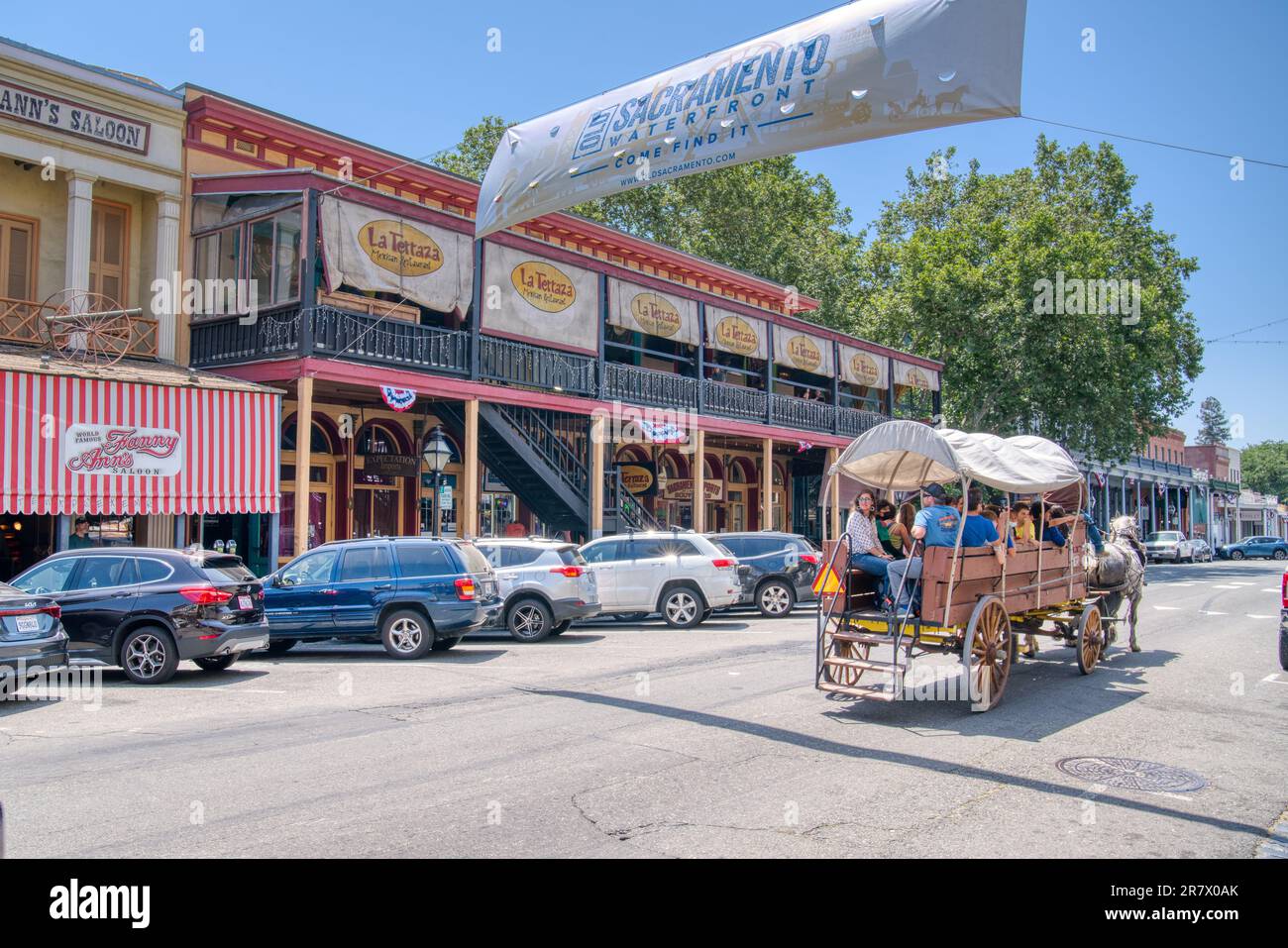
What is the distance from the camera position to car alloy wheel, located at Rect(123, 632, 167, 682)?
37.3 ft

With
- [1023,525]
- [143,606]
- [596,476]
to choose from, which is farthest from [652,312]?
[143,606]

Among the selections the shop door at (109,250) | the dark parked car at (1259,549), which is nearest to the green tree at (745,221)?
the shop door at (109,250)

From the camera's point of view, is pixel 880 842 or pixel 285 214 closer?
pixel 880 842

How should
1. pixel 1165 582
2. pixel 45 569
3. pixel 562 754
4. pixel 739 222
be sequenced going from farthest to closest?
pixel 739 222 → pixel 1165 582 → pixel 45 569 → pixel 562 754

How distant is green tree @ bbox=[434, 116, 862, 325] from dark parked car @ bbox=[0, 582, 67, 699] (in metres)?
32.6

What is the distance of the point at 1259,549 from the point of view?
62.3 m

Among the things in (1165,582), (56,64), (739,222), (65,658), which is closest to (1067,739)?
(65,658)

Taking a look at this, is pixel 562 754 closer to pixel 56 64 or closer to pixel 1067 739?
pixel 1067 739

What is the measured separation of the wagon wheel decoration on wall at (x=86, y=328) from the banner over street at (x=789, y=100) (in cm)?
905

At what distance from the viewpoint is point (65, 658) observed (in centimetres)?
1018

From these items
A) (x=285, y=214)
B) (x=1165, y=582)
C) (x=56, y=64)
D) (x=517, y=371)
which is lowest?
(x=1165, y=582)

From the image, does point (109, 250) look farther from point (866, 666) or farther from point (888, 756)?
point (888, 756)

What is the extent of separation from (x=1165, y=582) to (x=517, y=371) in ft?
79.1

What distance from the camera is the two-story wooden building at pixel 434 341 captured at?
58.1 ft
